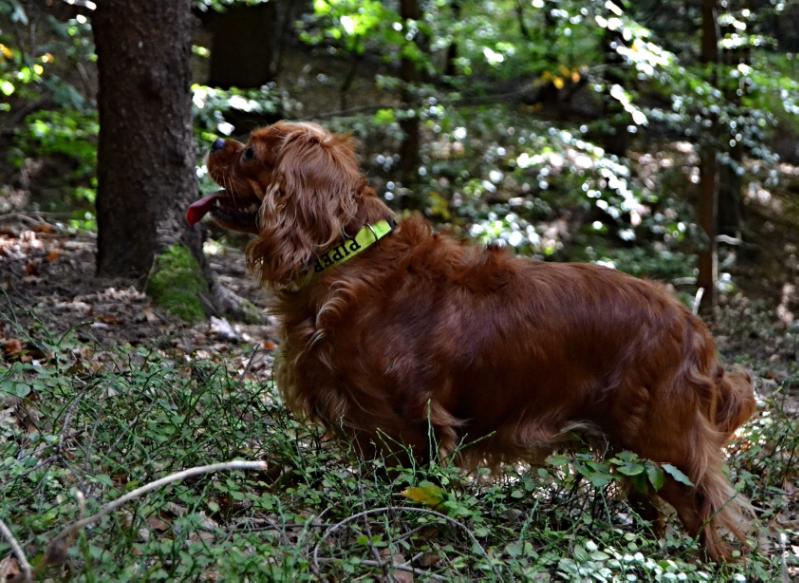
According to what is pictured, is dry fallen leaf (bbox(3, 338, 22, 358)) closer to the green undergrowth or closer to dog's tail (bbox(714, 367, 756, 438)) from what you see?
the green undergrowth

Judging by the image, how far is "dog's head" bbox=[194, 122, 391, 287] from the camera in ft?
13.2

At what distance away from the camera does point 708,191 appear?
392 inches

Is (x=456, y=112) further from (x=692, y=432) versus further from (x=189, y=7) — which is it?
(x=692, y=432)

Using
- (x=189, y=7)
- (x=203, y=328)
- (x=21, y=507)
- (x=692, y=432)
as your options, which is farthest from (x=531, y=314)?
(x=189, y=7)

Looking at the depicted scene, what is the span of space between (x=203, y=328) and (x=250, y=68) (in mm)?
6550

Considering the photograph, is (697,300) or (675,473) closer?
(675,473)

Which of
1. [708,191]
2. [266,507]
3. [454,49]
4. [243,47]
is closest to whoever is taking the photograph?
[266,507]

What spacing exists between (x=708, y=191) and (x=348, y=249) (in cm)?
695

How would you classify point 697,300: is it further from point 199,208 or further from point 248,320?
point 199,208

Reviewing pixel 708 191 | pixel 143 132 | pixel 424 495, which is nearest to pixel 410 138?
pixel 708 191

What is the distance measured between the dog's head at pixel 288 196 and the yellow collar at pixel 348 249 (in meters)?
0.03

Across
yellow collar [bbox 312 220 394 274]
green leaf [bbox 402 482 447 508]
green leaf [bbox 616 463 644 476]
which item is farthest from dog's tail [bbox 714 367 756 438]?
yellow collar [bbox 312 220 394 274]

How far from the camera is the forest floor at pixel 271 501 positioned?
2.77 m

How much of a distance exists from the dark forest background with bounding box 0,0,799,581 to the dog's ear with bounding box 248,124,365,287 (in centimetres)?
56
